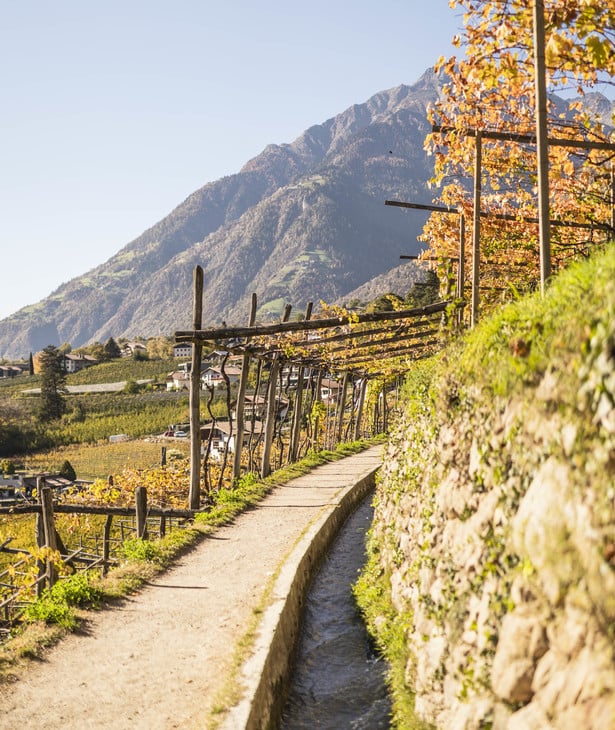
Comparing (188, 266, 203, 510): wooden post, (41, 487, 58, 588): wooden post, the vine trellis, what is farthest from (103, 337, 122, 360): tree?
(41, 487, 58, 588): wooden post

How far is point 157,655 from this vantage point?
6492mm

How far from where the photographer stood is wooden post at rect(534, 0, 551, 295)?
5312 millimetres

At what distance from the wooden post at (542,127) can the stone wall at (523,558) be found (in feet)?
4.15

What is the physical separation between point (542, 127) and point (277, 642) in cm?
543

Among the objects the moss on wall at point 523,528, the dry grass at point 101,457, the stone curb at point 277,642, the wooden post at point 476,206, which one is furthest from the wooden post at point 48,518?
the dry grass at point 101,457

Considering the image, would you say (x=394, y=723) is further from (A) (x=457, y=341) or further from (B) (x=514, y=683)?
(A) (x=457, y=341)

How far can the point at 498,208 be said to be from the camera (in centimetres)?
1221

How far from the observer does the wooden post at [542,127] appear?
209 inches

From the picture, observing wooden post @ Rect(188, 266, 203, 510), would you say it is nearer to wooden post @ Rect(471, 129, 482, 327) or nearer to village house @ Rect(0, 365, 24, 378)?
wooden post @ Rect(471, 129, 482, 327)

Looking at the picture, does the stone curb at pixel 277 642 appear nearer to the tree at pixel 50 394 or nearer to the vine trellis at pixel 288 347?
the vine trellis at pixel 288 347

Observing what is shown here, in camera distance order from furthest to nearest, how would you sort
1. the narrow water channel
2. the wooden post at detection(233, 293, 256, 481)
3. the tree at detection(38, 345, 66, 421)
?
the tree at detection(38, 345, 66, 421)
the wooden post at detection(233, 293, 256, 481)
the narrow water channel

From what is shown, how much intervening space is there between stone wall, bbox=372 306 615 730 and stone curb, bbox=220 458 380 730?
4.28 ft

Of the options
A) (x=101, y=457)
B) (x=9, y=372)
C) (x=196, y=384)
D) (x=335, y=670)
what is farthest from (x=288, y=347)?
(x=9, y=372)

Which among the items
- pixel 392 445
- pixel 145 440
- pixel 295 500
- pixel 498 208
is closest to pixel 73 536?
pixel 295 500
